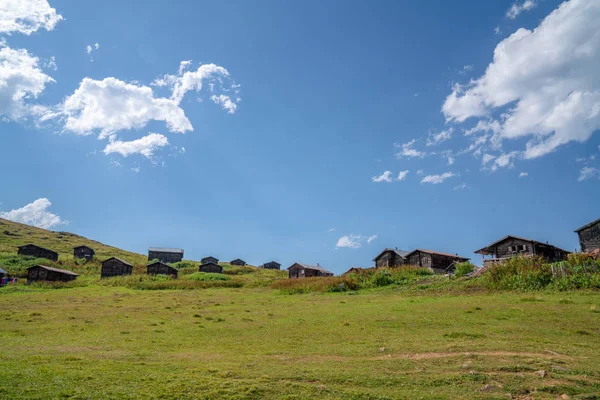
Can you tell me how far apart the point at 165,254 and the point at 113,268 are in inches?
1737

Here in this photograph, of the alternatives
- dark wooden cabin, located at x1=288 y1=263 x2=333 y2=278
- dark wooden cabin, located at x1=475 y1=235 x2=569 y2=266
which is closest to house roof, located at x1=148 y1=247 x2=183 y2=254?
dark wooden cabin, located at x1=288 y1=263 x2=333 y2=278

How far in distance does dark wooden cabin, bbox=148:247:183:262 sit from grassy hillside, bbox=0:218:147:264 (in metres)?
3.77

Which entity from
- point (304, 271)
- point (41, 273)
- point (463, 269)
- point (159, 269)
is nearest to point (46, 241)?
point (159, 269)

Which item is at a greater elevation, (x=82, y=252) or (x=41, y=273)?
(x=82, y=252)

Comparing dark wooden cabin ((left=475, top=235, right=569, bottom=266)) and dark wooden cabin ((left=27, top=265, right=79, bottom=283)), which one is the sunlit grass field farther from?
dark wooden cabin ((left=27, top=265, right=79, bottom=283))

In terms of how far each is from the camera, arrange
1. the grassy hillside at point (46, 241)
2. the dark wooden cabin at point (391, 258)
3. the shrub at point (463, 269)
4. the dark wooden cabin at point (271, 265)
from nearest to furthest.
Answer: the shrub at point (463, 269) < the dark wooden cabin at point (391, 258) < the grassy hillside at point (46, 241) < the dark wooden cabin at point (271, 265)

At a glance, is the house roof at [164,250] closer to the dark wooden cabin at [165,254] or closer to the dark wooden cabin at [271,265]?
the dark wooden cabin at [165,254]

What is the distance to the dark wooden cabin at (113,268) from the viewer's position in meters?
86.4

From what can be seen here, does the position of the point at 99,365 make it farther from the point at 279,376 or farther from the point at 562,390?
the point at 562,390

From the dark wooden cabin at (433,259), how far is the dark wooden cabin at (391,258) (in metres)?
2.03

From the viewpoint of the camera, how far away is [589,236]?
2111 inches

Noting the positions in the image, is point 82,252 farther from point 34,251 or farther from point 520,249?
point 520,249

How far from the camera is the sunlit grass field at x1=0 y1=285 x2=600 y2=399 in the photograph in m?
10.1

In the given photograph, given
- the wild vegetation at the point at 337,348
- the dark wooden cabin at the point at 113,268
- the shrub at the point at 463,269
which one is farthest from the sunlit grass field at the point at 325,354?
the dark wooden cabin at the point at 113,268
